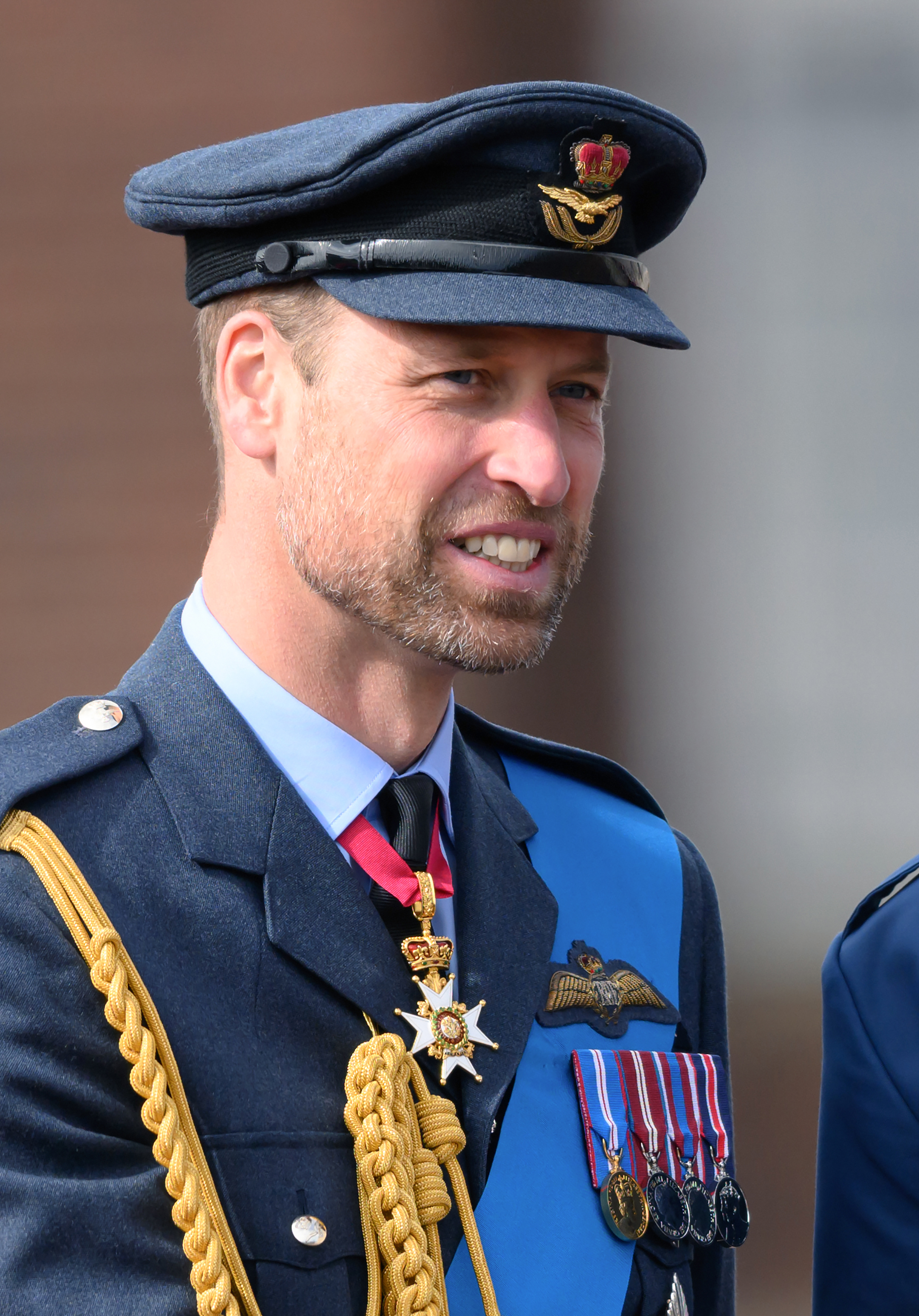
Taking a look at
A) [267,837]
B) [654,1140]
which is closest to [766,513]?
[654,1140]

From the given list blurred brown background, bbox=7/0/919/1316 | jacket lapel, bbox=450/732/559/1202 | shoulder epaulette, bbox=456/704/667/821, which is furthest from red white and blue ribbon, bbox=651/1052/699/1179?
blurred brown background, bbox=7/0/919/1316

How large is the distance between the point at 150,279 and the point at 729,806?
74.4 inches

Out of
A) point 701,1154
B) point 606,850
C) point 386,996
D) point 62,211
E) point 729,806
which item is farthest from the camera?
point 729,806

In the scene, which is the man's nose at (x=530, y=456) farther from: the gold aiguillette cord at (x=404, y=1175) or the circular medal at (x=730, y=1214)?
the circular medal at (x=730, y=1214)

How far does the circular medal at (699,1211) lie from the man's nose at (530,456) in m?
0.68

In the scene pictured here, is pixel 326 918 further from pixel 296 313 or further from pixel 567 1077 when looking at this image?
pixel 296 313

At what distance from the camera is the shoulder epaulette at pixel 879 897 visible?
5.58 ft

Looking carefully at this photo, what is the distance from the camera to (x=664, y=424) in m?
3.89

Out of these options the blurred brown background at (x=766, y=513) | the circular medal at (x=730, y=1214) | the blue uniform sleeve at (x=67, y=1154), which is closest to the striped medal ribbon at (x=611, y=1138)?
the circular medal at (x=730, y=1214)

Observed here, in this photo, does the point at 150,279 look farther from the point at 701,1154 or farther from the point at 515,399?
the point at 701,1154

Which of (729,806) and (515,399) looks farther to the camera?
(729,806)

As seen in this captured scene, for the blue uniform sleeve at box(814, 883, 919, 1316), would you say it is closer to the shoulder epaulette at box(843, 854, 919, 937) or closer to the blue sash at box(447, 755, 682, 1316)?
the shoulder epaulette at box(843, 854, 919, 937)

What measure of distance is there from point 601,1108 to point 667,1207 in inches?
4.5

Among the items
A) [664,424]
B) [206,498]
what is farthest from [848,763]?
[206,498]
